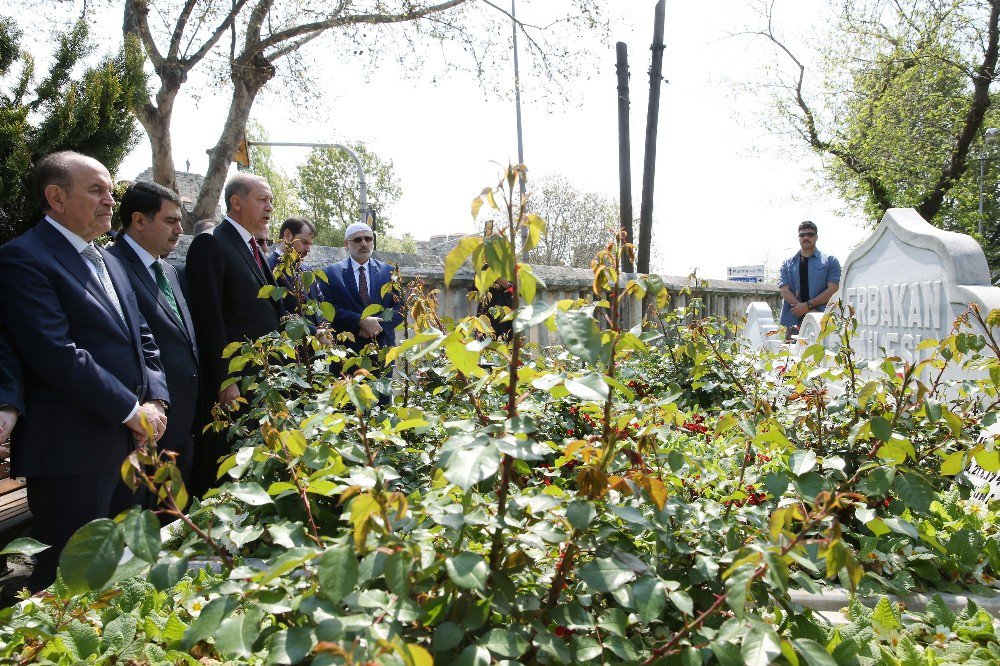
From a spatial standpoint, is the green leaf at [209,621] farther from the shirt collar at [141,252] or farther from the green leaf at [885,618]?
the shirt collar at [141,252]

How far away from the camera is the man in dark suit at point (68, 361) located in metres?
2.50

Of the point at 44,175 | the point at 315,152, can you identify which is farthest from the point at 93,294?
the point at 315,152

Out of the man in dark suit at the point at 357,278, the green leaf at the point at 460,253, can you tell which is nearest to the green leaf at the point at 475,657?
the green leaf at the point at 460,253

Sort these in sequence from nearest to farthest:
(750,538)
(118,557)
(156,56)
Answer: (118,557)
(750,538)
(156,56)

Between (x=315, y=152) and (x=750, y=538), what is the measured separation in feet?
135

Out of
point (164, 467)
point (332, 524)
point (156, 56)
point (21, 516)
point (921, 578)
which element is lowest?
point (21, 516)

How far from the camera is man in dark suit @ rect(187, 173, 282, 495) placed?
3.54m

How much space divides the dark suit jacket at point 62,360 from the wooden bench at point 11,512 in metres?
1.23

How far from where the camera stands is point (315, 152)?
39.4m

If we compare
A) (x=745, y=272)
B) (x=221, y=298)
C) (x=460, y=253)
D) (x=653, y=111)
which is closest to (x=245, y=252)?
(x=221, y=298)

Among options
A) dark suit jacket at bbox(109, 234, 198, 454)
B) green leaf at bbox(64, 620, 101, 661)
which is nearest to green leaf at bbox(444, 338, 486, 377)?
green leaf at bbox(64, 620, 101, 661)

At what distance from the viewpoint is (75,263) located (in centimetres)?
268

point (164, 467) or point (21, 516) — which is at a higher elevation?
point (164, 467)

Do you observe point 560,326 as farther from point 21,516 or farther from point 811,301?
point 811,301
